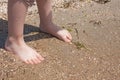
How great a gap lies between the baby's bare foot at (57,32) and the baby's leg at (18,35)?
27 centimetres

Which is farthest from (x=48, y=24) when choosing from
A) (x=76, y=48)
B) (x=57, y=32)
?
(x=76, y=48)

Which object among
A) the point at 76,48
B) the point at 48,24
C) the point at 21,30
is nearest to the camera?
the point at 21,30

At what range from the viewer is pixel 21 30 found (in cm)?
221

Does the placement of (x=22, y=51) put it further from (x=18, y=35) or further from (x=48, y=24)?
(x=48, y=24)

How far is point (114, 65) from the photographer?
2287 millimetres

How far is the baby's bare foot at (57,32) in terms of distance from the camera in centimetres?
248

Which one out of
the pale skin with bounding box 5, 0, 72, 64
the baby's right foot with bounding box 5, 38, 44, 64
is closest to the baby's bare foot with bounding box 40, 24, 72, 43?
the pale skin with bounding box 5, 0, 72, 64

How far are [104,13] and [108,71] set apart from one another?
0.80 m

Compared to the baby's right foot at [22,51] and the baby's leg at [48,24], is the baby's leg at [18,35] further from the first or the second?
the baby's leg at [48,24]

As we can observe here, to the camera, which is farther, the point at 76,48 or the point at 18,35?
the point at 76,48

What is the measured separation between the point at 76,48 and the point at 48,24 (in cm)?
28

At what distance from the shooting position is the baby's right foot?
2238 mm

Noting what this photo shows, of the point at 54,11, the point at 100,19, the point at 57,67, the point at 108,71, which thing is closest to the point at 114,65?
the point at 108,71

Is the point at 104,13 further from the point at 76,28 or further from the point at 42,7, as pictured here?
the point at 42,7
